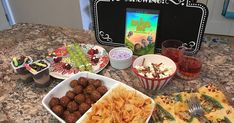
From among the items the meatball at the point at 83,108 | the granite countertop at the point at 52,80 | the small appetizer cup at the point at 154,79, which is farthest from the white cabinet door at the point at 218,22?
the meatball at the point at 83,108

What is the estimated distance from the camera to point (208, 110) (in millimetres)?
721

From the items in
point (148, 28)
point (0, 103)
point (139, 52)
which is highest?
point (148, 28)

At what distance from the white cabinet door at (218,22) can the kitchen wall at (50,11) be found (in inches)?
52.3

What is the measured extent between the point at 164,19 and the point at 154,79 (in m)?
0.32

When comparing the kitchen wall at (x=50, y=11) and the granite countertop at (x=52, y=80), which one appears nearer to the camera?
the granite countertop at (x=52, y=80)

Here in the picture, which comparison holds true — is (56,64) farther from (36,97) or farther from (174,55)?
(174,55)

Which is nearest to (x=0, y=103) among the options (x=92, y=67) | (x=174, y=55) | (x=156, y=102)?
→ (x=92, y=67)

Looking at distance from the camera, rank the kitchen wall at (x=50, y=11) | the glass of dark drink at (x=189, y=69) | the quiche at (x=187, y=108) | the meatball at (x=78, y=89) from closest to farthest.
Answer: the quiche at (x=187, y=108)
the meatball at (x=78, y=89)
the glass of dark drink at (x=189, y=69)
the kitchen wall at (x=50, y=11)

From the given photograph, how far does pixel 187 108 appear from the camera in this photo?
0.73 m

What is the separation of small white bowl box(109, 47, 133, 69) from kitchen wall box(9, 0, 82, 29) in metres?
1.22

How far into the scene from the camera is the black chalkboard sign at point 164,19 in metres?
0.94

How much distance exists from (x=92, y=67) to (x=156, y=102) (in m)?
0.35

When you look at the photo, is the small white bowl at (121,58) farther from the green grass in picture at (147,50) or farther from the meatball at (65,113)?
the meatball at (65,113)

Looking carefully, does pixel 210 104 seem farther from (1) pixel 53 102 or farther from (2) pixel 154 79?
(1) pixel 53 102
